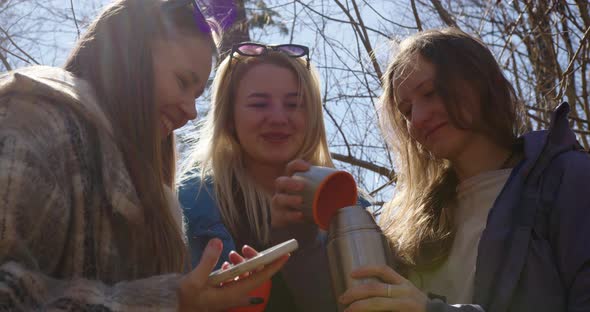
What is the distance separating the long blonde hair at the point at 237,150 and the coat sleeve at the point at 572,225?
1.01 m

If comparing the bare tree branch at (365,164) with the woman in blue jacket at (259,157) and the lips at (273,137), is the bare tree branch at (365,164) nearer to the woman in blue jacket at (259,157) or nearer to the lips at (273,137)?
the woman in blue jacket at (259,157)

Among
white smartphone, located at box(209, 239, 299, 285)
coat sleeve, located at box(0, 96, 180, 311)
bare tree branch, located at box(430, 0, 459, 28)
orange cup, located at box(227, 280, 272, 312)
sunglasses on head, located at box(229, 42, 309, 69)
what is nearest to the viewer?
coat sleeve, located at box(0, 96, 180, 311)

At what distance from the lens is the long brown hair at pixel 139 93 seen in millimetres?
1764

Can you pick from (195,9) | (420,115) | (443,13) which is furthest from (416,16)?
(195,9)

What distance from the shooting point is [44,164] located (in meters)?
1.52

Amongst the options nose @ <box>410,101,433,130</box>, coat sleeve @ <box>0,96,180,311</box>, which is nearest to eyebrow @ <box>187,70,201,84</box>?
coat sleeve @ <box>0,96,180,311</box>

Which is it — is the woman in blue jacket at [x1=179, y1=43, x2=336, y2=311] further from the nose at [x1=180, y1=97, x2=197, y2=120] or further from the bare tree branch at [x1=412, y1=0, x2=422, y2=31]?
the bare tree branch at [x1=412, y1=0, x2=422, y2=31]

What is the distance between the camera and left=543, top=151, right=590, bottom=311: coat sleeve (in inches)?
69.9

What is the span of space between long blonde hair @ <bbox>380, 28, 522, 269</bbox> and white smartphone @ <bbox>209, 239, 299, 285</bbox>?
0.79 metres

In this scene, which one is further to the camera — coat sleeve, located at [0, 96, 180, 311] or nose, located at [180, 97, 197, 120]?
nose, located at [180, 97, 197, 120]

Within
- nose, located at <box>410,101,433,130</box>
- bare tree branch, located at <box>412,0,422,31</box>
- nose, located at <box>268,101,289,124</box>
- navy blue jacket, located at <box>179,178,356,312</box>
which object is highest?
bare tree branch, located at <box>412,0,422,31</box>

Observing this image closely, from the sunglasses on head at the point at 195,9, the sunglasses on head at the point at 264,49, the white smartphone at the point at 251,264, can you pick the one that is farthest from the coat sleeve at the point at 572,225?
the sunglasses on head at the point at 264,49

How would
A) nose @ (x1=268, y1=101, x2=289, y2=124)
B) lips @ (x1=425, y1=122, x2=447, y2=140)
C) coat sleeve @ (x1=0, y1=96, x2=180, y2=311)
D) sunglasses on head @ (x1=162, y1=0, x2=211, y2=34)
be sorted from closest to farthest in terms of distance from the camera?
coat sleeve @ (x1=0, y1=96, x2=180, y2=311)
sunglasses on head @ (x1=162, y1=0, x2=211, y2=34)
lips @ (x1=425, y1=122, x2=447, y2=140)
nose @ (x1=268, y1=101, x2=289, y2=124)

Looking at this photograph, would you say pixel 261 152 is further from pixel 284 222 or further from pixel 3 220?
pixel 3 220
